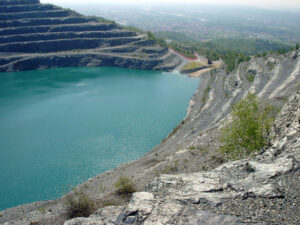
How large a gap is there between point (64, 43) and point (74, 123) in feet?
185

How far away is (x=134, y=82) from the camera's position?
68.6 meters

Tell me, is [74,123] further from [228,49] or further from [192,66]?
[228,49]

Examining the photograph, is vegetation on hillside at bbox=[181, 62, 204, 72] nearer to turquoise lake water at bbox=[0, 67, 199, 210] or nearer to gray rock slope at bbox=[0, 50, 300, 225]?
turquoise lake water at bbox=[0, 67, 199, 210]

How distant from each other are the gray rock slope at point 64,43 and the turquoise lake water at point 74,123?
9.08 meters

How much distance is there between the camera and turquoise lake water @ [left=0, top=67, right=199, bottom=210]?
28.7 metres

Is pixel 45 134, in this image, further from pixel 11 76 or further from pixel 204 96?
pixel 11 76

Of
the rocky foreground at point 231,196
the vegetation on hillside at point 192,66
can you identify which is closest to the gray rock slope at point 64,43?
the vegetation on hillside at point 192,66

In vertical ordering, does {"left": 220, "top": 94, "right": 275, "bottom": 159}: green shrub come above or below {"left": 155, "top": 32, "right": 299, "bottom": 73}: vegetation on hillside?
below

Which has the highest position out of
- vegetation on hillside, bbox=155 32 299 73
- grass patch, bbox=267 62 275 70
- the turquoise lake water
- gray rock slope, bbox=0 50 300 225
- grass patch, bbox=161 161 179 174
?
vegetation on hillside, bbox=155 32 299 73

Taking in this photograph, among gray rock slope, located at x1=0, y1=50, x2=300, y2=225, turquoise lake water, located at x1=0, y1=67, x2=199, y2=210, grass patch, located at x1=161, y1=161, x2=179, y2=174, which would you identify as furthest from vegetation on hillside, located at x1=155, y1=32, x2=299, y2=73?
gray rock slope, located at x1=0, y1=50, x2=300, y2=225

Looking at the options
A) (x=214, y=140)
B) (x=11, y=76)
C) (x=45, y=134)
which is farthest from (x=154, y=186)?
(x=11, y=76)

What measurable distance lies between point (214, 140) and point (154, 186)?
12.7m

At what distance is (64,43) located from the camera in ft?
289

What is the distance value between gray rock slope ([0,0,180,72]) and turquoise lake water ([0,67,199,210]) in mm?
9084
